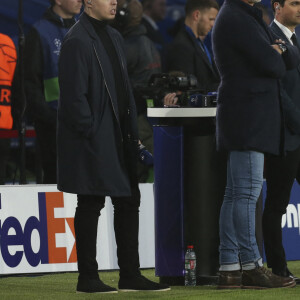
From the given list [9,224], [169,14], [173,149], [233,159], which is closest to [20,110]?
[9,224]

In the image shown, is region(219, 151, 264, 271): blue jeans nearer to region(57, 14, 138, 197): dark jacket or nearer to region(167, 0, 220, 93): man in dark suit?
region(57, 14, 138, 197): dark jacket

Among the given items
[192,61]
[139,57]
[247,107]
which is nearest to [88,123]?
[247,107]

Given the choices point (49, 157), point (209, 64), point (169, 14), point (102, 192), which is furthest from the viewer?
point (169, 14)

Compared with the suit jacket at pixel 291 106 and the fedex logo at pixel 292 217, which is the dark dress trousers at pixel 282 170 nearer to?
the suit jacket at pixel 291 106

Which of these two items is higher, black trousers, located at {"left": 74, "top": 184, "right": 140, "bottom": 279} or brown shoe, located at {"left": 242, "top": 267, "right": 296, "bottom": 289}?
black trousers, located at {"left": 74, "top": 184, "right": 140, "bottom": 279}

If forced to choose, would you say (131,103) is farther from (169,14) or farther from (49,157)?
(169,14)

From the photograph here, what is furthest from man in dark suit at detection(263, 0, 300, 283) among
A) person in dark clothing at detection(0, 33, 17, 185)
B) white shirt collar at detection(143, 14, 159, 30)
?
white shirt collar at detection(143, 14, 159, 30)

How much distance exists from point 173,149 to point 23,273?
5.67 feet

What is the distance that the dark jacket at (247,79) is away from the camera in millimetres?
6543

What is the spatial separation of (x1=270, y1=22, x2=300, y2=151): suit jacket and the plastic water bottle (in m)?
0.96

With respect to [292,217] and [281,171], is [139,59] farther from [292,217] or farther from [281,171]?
[281,171]

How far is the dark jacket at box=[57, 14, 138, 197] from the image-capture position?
658 centimetres

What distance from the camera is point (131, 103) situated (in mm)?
6859

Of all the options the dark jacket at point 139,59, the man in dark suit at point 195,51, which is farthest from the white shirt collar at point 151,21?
the man in dark suit at point 195,51
